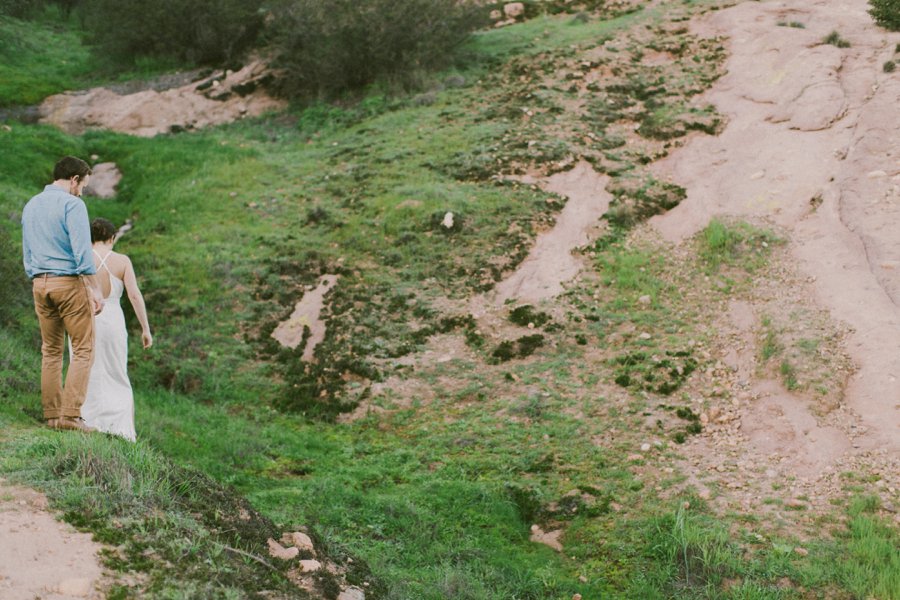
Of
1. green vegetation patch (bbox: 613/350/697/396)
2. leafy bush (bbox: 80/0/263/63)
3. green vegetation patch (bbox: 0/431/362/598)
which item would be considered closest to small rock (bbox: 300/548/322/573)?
green vegetation patch (bbox: 0/431/362/598)

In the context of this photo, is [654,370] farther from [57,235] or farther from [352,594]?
[57,235]

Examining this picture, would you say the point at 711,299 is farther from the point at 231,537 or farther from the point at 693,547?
the point at 231,537

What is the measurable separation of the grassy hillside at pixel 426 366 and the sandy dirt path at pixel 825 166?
633 millimetres

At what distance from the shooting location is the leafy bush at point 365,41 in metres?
17.4

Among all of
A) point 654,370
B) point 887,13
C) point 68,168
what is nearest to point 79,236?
point 68,168

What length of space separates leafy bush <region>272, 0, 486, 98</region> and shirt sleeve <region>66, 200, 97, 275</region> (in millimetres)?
12914

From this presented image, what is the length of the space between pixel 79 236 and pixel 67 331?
815 mm

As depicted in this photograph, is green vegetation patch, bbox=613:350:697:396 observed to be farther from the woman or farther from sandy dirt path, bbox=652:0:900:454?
the woman

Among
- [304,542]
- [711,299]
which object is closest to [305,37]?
[711,299]

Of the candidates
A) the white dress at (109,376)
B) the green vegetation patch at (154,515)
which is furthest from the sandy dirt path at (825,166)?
the white dress at (109,376)

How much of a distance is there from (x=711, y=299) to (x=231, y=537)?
282 inches

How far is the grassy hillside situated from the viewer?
5.39 m

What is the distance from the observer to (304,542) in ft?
17.0

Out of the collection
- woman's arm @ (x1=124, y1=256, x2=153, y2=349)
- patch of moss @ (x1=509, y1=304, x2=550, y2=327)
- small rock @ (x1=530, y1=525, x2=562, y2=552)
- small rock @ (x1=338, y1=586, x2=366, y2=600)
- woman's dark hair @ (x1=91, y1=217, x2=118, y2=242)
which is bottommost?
small rock @ (x1=530, y1=525, x2=562, y2=552)
